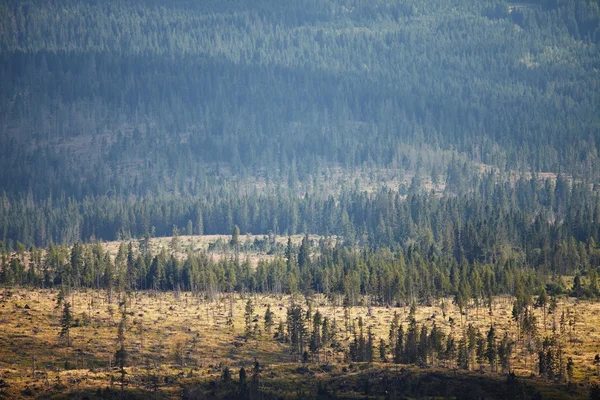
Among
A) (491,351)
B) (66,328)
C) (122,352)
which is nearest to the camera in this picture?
(122,352)

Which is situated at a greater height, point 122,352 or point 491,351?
point 122,352

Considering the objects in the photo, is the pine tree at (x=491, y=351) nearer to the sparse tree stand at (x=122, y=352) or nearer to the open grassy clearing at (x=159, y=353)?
the open grassy clearing at (x=159, y=353)

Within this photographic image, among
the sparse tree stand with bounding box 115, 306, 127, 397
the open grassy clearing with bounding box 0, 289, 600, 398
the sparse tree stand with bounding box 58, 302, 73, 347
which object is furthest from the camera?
the sparse tree stand with bounding box 58, 302, 73, 347

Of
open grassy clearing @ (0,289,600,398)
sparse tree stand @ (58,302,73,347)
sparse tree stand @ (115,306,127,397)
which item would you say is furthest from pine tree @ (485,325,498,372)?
sparse tree stand @ (58,302,73,347)

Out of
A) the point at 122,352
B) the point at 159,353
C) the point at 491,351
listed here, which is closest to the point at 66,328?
the point at 159,353

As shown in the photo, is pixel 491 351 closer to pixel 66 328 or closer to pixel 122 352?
pixel 122 352

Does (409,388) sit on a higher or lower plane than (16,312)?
lower

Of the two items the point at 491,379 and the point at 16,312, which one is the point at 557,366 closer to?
the point at 491,379

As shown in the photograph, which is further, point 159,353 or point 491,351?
point 159,353

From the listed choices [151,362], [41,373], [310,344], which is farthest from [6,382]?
[310,344]

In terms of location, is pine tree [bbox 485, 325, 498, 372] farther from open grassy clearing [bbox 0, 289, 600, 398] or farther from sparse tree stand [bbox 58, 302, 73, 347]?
sparse tree stand [bbox 58, 302, 73, 347]

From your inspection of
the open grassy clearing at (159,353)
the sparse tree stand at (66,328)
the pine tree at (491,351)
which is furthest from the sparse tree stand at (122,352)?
the pine tree at (491,351)
